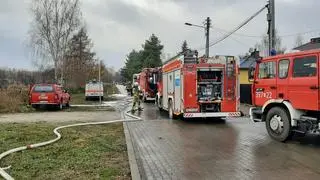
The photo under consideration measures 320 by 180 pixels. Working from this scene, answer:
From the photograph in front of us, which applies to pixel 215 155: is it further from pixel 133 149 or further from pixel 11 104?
pixel 11 104

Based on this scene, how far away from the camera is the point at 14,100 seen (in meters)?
→ 29.4

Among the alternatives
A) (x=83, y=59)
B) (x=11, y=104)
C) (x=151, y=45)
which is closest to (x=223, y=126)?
(x=11, y=104)

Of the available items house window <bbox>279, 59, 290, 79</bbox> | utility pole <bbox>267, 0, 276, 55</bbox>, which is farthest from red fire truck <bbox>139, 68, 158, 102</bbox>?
house window <bbox>279, 59, 290, 79</bbox>

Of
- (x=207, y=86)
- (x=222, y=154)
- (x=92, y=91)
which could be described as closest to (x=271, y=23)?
(x=207, y=86)

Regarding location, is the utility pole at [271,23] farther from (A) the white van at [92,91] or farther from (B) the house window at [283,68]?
(A) the white van at [92,91]

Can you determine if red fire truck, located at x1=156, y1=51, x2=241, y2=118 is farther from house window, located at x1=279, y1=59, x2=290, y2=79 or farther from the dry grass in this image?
the dry grass

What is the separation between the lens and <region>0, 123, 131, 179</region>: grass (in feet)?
29.1

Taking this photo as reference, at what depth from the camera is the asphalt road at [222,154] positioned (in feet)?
29.3

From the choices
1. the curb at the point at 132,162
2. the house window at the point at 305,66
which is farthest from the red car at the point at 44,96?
the house window at the point at 305,66

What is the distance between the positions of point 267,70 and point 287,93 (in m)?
1.29

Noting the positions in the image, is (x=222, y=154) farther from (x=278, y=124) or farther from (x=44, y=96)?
(x=44, y=96)

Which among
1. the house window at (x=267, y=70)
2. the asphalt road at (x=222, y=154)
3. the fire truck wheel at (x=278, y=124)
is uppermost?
the house window at (x=267, y=70)

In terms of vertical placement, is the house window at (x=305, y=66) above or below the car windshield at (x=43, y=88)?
above

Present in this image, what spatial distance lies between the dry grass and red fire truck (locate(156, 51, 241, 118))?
1261cm
